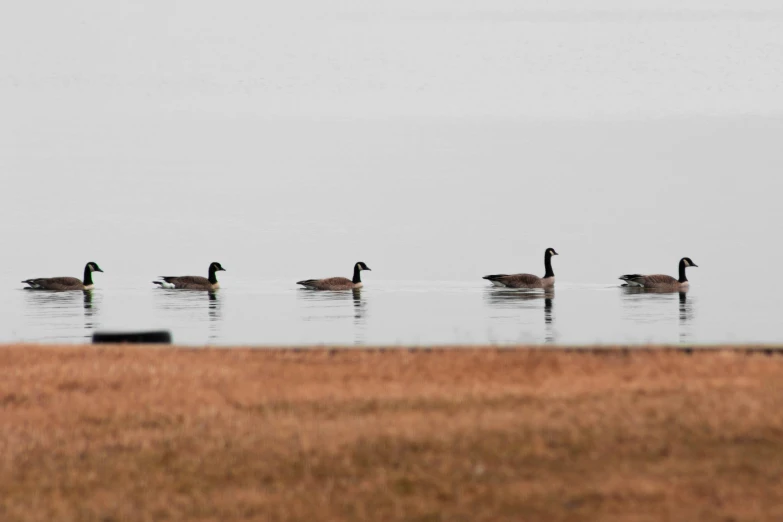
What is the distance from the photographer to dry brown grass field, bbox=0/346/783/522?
458 inches

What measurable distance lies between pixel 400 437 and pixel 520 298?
41.3 m

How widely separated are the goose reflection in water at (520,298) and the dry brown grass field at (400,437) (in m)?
26.0

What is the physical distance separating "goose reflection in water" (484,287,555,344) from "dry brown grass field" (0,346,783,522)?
2596cm

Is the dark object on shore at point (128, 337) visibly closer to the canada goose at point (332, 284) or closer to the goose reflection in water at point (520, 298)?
the goose reflection in water at point (520, 298)

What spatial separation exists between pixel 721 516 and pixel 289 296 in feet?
152

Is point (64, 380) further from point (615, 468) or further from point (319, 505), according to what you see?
point (615, 468)

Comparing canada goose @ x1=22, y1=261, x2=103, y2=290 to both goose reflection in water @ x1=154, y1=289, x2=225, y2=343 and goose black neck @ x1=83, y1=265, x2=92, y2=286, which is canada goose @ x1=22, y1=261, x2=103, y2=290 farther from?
goose reflection in water @ x1=154, y1=289, x2=225, y2=343

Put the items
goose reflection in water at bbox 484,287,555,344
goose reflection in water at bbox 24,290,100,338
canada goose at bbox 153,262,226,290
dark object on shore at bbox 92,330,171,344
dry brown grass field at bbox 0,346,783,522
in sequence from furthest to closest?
canada goose at bbox 153,262,226,290 → goose reflection in water at bbox 484,287,555,344 → goose reflection in water at bbox 24,290,100,338 → dark object on shore at bbox 92,330,171,344 → dry brown grass field at bbox 0,346,783,522

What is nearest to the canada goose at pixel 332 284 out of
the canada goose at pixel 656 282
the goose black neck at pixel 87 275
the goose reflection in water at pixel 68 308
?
the goose reflection in water at pixel 68 308

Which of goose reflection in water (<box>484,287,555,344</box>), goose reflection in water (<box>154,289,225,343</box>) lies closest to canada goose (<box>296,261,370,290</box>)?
goose reflection in water (<box>154,289,225,343</box>)

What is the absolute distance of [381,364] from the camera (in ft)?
60.4

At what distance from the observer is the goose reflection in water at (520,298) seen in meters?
49.6

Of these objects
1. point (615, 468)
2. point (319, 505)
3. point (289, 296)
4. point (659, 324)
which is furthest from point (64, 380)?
point (289, 296)

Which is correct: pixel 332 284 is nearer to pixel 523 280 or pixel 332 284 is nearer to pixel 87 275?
pixel 523 280
